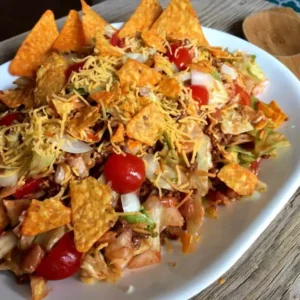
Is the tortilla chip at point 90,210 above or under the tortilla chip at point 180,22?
under

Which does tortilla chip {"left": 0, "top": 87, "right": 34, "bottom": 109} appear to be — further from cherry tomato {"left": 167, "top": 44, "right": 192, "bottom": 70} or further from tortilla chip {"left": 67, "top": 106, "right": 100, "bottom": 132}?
cherry tomato {"left": 167, "top": 44, "right": 192, "bottom": 70}

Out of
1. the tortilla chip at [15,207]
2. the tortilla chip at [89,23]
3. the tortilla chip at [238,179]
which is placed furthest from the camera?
the tortilla chip at [89,23]

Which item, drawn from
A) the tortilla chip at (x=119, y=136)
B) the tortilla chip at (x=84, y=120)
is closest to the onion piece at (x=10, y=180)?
the tortilla chip at (x=84, y=120)

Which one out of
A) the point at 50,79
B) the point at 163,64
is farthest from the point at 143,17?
the point at 50,79

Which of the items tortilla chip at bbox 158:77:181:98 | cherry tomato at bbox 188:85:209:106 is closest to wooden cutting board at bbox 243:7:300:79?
cherry tomato at bbox 188:85:209:106

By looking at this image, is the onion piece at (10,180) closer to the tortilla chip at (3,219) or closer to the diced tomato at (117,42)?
the tortilla chip at (3,219)

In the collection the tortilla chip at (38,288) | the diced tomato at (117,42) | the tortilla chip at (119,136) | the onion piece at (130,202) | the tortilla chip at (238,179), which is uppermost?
the diced tomato at (117,42)
